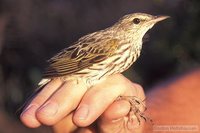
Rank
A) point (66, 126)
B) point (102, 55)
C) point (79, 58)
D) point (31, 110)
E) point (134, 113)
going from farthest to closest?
point (79, 58), point (102, 55), point (66, 126), point (134, 113), point (31, 110)

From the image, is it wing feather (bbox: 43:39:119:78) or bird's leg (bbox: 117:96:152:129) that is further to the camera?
wing feather (bbox: 43:39:119:78)

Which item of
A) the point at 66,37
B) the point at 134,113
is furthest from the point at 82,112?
the point at 66,37

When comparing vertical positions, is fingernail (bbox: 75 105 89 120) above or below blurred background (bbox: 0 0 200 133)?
above

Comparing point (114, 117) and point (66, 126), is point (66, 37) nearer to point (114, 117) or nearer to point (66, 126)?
point (66, 126)

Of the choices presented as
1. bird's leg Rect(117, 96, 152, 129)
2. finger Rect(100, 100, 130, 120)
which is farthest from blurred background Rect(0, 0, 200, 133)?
finger Rect(100, 100, 130, 120)

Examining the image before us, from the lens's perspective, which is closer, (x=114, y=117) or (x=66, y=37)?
(x=114, y=117)

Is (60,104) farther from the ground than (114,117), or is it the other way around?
(60,104)

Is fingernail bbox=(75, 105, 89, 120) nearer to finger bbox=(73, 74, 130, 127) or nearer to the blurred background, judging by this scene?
finger bbox=(73, 74, 130, 127)

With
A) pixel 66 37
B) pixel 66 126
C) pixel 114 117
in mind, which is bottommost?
pixel 66 37

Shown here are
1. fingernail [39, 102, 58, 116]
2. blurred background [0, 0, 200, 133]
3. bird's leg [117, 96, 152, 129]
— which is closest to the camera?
fingernail [39, 102, 58, 116]
